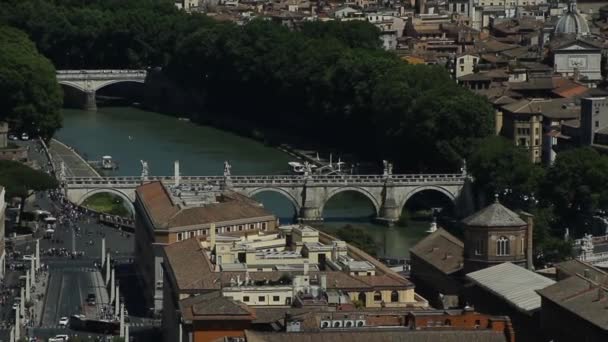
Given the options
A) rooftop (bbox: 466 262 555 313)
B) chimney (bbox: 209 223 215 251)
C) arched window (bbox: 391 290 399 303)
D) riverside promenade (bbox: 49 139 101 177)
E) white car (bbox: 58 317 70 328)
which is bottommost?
riverside promenade (bbox: 49 139 101 177)

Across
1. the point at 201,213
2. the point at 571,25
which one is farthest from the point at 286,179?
the point at 571,25

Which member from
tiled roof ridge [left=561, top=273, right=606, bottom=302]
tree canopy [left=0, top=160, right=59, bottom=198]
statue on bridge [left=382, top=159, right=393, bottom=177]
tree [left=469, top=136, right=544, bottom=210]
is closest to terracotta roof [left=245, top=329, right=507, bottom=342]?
tiled roof ridge [left=561, top=273, right=606, bottom=302]

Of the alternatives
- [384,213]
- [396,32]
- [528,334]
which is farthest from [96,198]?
[396,32]

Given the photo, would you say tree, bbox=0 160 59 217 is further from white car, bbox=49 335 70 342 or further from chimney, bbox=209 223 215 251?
white car, bbox=49 335 70 342

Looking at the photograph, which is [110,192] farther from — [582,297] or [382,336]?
[382,336]

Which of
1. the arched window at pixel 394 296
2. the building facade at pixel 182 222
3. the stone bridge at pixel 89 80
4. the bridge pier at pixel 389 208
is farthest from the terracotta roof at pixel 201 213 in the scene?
the stone bridge at pixel 89 80
